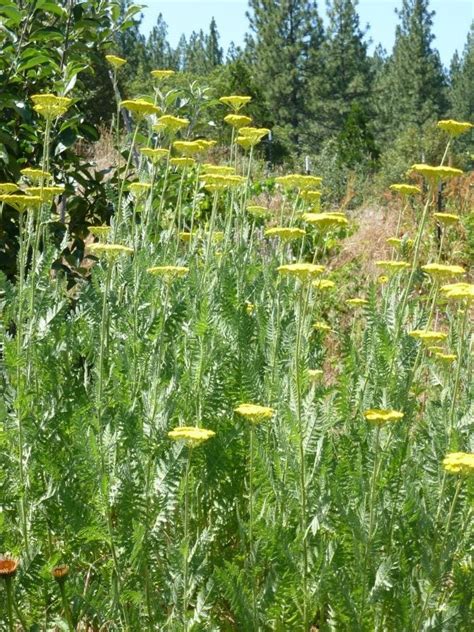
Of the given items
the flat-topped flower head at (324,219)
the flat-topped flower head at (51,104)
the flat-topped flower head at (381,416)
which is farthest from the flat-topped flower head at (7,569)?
the flat-topped flower head at (51,104)

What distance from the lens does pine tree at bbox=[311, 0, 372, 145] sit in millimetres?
38281

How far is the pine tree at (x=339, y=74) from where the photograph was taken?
126ft

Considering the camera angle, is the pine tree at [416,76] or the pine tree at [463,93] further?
the pine tree at [463,93]

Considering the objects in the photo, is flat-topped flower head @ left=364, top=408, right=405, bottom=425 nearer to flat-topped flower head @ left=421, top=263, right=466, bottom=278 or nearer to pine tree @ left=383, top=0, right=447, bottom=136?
flat-topped flower head @ left=421, top=263, right=466, bottom=278

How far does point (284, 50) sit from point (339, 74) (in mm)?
A: 3893

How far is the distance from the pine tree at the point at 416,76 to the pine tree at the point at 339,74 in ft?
5.42

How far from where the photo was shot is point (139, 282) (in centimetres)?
195

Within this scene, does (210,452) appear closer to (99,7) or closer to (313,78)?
(99,7)

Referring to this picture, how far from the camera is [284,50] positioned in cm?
3653

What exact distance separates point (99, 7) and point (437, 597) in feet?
8.58

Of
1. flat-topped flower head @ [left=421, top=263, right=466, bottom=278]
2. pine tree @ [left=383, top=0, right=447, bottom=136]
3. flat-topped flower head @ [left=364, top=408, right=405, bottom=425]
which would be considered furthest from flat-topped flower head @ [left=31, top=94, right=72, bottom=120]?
pine tree @ [left=383, top=0, right=447, bottom=136]

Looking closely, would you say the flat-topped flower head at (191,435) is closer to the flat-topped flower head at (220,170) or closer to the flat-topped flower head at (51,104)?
the flat-topped flower head at (51,104)

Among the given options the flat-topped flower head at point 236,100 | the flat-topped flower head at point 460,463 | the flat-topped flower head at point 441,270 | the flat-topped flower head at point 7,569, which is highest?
the flat-topped flower head at point 236,100

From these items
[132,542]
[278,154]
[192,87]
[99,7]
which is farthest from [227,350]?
[278,154]
